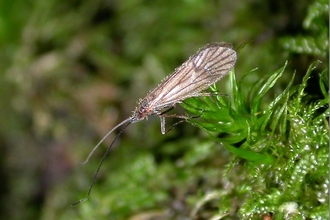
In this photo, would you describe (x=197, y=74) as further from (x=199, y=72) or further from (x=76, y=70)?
(x=76, y=70)

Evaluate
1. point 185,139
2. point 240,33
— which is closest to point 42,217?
point 185,139

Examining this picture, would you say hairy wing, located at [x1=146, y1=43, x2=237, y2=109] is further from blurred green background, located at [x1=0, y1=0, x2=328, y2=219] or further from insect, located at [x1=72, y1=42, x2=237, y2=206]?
blurred green background, located at [x1=0, y1=0, x2=328, y2=219]

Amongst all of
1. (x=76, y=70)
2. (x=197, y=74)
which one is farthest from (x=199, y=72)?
(x=76, y=70)

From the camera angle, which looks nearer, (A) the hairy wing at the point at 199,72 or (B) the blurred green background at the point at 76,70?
(A) the hairy wing at the point at 199,72

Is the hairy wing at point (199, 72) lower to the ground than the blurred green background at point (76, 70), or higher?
lower

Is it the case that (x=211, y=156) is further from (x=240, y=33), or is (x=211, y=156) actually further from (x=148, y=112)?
(x=240, y=33)

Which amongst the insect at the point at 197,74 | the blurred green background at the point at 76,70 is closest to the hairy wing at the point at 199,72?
the insect at the point at 197,74

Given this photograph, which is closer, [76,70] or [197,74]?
[197,74]

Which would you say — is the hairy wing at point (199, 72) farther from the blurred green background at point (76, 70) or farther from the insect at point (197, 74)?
the blurred green background at point (76, 70)

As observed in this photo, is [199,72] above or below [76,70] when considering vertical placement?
below
